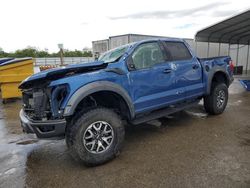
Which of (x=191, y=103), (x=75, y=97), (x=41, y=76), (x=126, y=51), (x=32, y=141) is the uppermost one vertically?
(x=126, y=51)

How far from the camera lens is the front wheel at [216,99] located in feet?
17.6

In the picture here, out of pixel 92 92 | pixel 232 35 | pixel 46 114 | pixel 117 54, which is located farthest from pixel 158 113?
pixel 232 35

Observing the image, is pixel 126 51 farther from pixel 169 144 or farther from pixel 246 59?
pixel 246 59

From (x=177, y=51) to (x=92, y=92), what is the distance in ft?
7.65

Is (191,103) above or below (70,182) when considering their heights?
above

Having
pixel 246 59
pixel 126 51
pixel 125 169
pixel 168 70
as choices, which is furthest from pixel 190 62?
pixel 246 59

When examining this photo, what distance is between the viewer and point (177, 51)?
4.63 m

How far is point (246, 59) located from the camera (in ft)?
64.1

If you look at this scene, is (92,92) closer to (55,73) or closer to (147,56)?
(55,73)

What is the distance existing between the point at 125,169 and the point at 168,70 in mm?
2037

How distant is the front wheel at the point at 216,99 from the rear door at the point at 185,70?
56 centimetres

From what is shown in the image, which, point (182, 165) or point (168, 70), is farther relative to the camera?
point (168, 70)

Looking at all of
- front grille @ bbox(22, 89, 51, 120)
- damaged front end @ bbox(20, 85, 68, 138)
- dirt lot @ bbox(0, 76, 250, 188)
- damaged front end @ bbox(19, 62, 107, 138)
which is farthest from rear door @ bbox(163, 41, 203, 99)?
front grille @ bbox(22, 89, 51, 120)

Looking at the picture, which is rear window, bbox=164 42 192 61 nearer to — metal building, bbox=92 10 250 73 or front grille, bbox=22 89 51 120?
front grille, bbox=22 89 51 120
